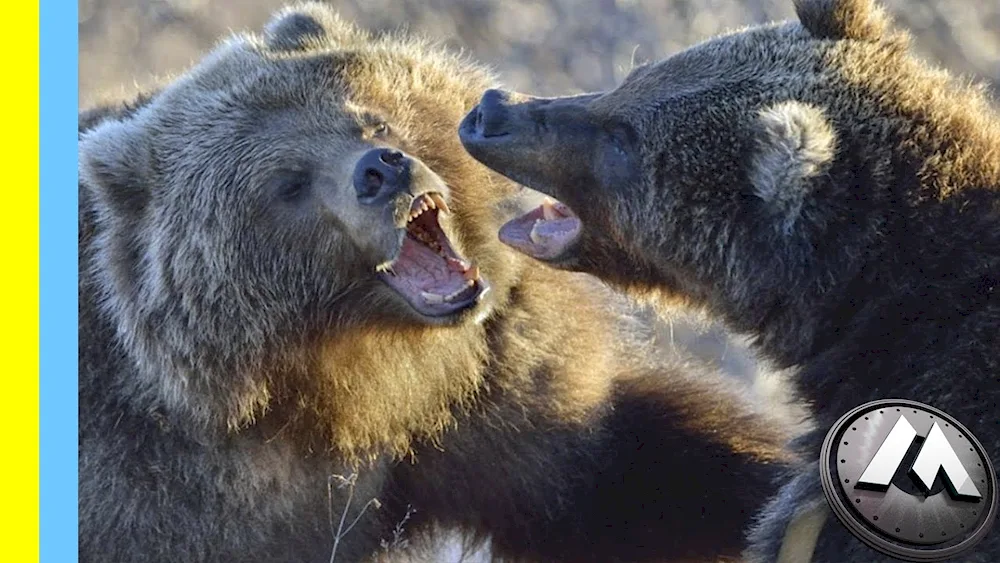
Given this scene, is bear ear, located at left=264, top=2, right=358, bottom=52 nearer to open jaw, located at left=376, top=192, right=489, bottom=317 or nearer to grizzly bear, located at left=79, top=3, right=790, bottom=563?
grizzly bear, located at left=79, top=3, right=790, bottom=563

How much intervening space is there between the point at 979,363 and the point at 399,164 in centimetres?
179

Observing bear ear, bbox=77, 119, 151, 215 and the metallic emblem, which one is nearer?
the metallic emblem

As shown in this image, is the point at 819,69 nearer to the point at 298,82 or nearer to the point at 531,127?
the point at 531,127

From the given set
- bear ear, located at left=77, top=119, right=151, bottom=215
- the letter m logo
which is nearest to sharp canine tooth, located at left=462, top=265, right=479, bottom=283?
bear ear, located at left=77, top=119, right=151, bottom=215

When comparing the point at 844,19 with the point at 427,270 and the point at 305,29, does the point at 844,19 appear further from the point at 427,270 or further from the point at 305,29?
the point at 305,29

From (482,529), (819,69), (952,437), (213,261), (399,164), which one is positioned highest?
(819,69)

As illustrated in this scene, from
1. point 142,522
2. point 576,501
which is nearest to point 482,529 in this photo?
point 576,501

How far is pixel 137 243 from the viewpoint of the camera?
4.99 m

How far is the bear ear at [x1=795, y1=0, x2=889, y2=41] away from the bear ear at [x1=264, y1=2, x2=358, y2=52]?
169 centimetres

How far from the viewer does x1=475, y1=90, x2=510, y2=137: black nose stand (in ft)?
15.3

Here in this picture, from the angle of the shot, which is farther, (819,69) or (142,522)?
(142,522)

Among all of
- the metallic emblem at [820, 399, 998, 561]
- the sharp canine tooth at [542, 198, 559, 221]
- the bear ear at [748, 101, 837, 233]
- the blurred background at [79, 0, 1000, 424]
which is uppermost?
the blurred background at [79, 0, 1000, 424]

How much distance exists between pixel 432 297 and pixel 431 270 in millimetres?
139

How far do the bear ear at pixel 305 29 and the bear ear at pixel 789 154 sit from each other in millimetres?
1770
